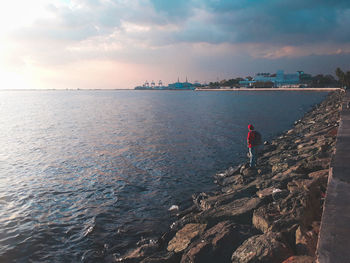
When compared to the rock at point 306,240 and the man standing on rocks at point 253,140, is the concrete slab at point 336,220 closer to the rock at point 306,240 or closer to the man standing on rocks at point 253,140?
the rock at point 306,240

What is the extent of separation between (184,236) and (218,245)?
1.81 metres

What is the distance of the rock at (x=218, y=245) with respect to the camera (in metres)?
5.73

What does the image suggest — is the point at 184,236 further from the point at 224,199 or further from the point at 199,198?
the point at 199,198

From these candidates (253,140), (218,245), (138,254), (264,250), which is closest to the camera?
(264,250)

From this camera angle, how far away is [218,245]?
233 inches

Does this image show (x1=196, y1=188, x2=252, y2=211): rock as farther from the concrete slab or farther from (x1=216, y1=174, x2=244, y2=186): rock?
the concrete slab

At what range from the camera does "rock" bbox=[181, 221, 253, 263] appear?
18.8ft

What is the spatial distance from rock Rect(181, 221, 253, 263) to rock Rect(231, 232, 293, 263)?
14.8 inches

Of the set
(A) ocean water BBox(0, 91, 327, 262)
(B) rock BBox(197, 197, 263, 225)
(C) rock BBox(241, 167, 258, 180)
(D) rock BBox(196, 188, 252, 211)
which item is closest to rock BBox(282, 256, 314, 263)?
(B) rock BBox(197, 197, 263, 225)

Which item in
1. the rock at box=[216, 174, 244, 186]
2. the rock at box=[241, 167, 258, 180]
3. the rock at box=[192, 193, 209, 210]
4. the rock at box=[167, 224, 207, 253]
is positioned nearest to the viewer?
the rock at box=[167, 224, 207, 253]

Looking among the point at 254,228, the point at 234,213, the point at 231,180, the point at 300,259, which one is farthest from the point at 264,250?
the point at 231,180

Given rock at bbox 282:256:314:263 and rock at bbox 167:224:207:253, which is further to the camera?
rock at bbox 167:224:207:253

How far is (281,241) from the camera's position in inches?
203

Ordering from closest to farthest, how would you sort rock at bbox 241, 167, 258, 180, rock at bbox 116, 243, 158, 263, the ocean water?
rock at bbox 116, 243, 158, 263, the ocean water, rock at bbox 241, 167, 258, 180
